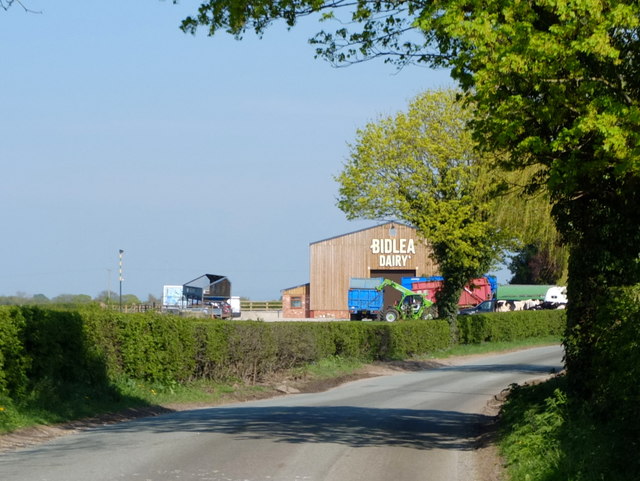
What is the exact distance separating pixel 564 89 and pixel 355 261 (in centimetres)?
6486

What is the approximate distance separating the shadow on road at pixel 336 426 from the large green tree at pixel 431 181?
72.5 feet

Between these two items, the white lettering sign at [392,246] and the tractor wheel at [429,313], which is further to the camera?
the white lettering sign at [392,246]

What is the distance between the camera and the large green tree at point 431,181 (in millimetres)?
41188

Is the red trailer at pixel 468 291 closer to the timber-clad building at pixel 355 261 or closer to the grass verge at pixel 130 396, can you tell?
the timber-clad building at pixel 355 261

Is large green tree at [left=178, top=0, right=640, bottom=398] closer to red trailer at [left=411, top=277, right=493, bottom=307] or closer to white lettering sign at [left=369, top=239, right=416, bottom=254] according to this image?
red trailer at [left=411, top=277, right=493, bottom=307]

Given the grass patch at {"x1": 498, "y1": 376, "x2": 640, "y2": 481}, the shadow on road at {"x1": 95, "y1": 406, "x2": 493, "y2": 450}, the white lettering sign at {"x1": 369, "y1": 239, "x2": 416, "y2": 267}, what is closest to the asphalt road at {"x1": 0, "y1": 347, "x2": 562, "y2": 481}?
the shadow on road at {"x1": 95, "y1": 406, "x2": 493, "y2": 450}

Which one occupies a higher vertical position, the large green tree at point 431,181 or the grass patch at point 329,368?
the large green tree at point 431,181

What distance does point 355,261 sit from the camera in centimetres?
7569

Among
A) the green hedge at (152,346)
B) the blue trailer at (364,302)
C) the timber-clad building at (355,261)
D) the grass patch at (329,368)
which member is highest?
the timber-clad building at (355,261)

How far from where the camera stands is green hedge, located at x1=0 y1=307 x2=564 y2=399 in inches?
680

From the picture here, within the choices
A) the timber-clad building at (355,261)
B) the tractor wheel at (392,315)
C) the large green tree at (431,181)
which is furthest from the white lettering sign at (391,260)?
the large green tree at (431,181)

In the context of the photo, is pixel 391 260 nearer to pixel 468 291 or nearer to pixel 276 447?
pixel 468 291

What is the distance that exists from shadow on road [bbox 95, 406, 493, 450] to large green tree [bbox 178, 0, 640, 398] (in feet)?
9.29

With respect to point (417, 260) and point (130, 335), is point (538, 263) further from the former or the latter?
point (130, 335)
